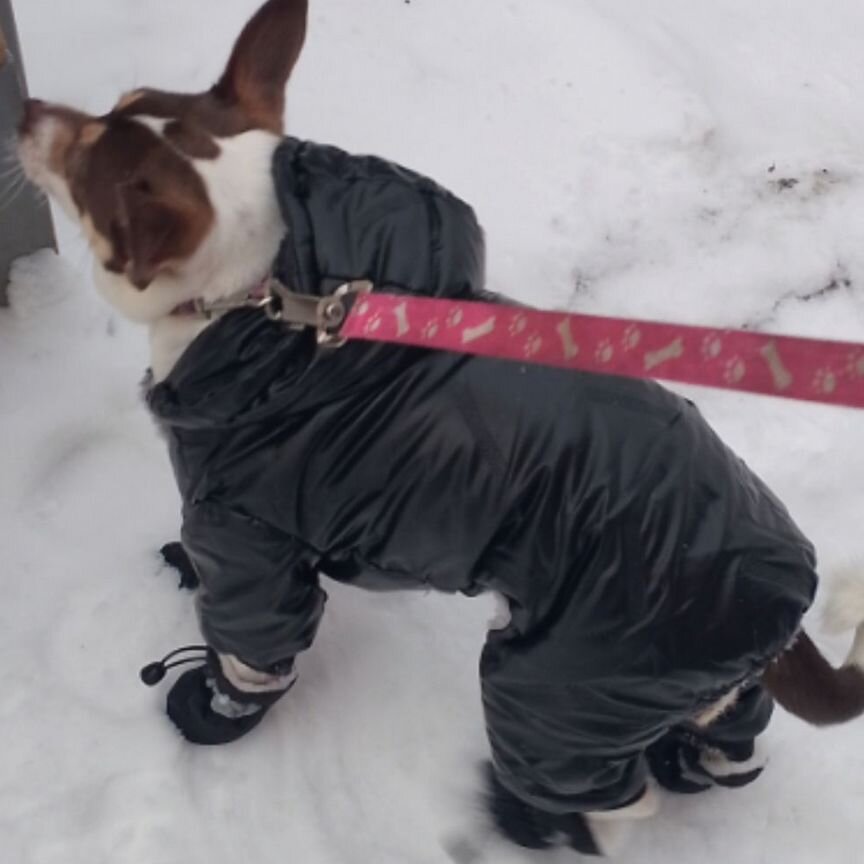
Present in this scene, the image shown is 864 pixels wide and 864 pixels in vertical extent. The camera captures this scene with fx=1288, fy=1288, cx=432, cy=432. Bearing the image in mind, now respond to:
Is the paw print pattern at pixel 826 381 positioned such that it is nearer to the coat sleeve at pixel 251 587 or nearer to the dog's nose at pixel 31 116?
the coat sleeve at pixel 251 587

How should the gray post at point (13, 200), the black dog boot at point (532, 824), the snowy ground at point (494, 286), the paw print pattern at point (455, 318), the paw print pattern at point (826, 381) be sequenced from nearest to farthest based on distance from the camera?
the paw print pattern at point (826, 381) < the paw print pattern at point (455, 318) < the black dog boot at point (532, 824) < the snowy ground at point (494, 286) < the gray post at point (13, 200)

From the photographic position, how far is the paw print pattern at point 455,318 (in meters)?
1.55

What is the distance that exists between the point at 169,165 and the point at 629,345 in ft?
2.38

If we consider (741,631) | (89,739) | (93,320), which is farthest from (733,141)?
(89,739)

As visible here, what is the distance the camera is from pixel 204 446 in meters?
1.85

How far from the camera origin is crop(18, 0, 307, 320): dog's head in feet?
5.64

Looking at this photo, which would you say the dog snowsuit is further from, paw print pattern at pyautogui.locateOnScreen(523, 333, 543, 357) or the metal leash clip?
paw print pattern at pyautogui.locateOnScreen(523, 333, 543, 357)

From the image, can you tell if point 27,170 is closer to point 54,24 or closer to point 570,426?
point 570,426

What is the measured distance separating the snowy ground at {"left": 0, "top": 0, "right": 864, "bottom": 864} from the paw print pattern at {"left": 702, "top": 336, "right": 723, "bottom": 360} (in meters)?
1.22

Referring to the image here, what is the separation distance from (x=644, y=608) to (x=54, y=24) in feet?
7.40

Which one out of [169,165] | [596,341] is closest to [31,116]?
[169,165]

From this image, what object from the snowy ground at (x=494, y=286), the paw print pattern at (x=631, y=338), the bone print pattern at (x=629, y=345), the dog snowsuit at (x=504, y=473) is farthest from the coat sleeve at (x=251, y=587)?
the paw print pattern at (x=631, y=338)

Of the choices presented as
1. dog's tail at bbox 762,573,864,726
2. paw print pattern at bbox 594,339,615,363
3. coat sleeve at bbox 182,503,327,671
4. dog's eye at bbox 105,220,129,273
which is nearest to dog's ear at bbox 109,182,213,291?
dog's eye at bbox 105,220,129,273

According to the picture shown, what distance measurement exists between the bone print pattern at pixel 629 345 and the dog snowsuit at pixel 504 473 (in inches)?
5.4
